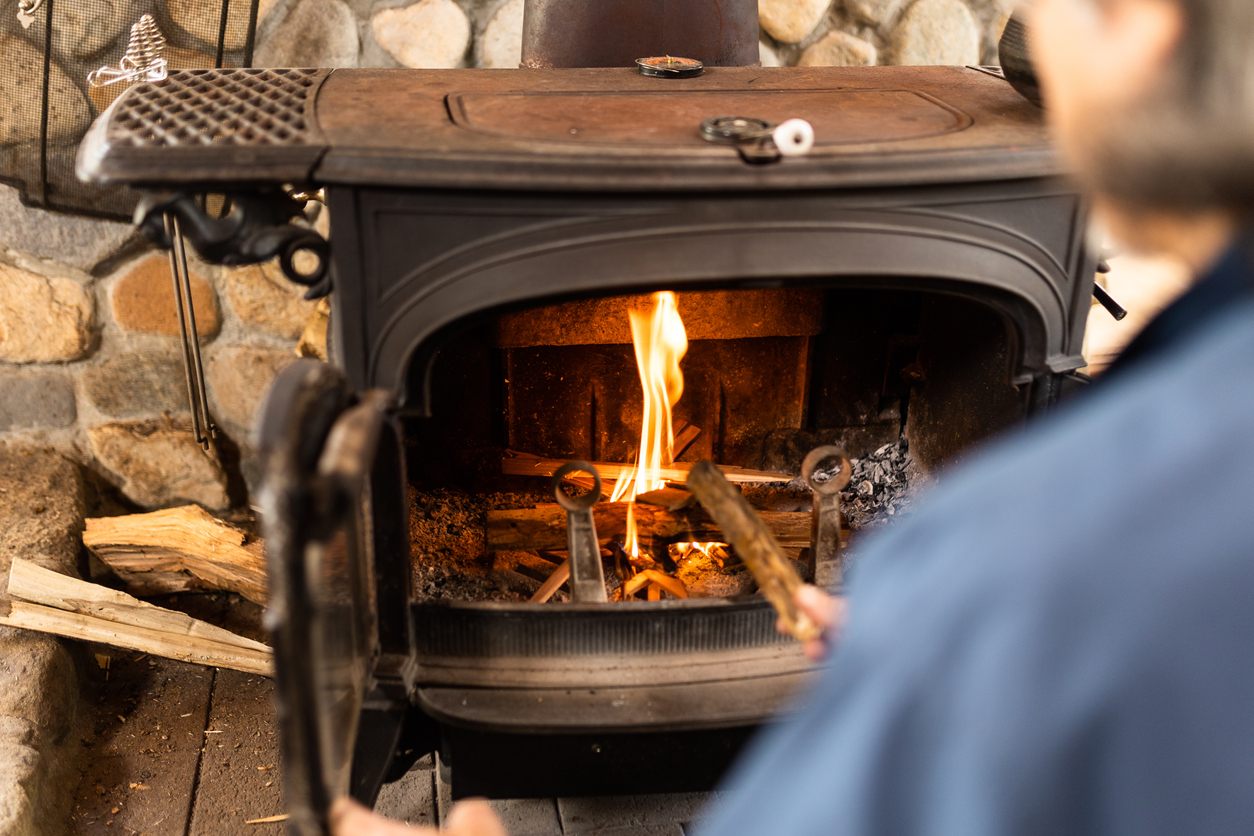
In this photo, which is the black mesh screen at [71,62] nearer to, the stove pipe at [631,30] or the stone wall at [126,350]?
the stone wall at [126,350]

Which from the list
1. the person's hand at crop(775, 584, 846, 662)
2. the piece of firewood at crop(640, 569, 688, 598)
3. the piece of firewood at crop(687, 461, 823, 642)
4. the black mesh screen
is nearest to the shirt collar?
the person's hand at crop(775, 584, 846, 662)

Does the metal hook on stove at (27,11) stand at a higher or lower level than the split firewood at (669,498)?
higher

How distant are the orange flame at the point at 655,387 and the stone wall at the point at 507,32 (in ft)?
1.84

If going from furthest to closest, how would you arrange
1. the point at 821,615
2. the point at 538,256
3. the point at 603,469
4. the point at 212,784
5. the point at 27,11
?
1. the point at 603,469
2. the point at 27,11
3. the point at 212,784
4. the point at 538,256
5. the point at 821,615

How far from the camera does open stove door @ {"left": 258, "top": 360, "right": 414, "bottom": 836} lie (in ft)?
2.39

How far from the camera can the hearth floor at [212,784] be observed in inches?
55.1

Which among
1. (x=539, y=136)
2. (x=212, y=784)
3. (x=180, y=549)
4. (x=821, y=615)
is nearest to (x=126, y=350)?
(x=180, y=549)

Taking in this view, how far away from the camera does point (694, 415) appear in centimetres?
170

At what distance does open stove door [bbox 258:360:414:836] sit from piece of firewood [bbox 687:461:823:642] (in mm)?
358

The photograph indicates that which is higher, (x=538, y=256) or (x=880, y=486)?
(x=538, y=256)

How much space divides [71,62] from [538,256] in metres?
1.01

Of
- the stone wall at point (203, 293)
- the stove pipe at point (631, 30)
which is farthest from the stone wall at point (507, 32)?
the stove pipe at point (631, 30)

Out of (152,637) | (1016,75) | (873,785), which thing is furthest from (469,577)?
(873,785)

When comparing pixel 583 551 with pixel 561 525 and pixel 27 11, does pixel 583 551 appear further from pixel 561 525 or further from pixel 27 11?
pixel 27 11
